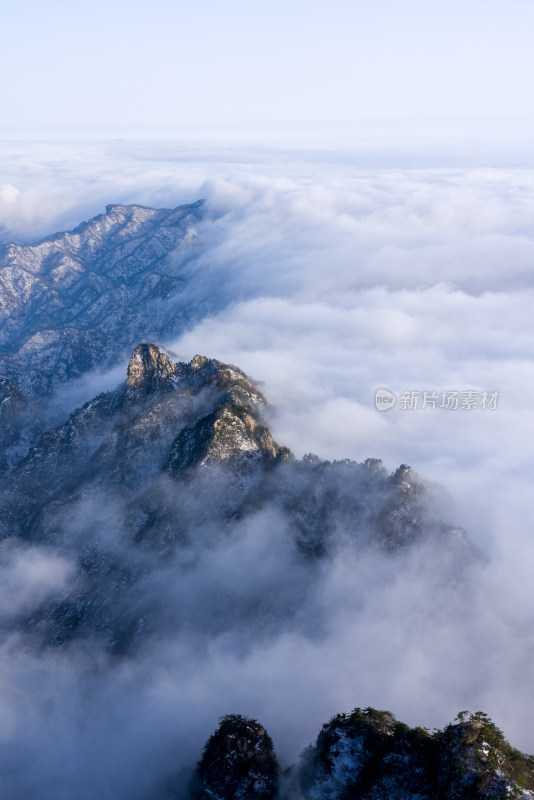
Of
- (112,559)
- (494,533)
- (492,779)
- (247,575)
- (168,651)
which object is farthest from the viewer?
(494,533)

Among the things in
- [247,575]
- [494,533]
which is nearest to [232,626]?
[247,575]

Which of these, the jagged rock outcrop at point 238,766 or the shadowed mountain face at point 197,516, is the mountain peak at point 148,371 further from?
the jagged rock outcrop at point 238,766

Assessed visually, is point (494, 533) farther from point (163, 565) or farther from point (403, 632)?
point (163, 565)

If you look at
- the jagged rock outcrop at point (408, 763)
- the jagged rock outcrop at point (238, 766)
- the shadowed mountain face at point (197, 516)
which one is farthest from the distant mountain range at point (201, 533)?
the jagged rock outcrop at point (408, 763)

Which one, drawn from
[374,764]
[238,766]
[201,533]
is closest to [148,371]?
[201,533]

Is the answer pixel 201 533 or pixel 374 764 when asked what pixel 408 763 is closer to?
pixel 374 764

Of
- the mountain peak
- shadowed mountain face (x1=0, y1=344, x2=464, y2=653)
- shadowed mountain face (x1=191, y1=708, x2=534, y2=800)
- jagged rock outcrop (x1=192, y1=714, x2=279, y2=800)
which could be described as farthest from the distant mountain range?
shadowed mountain face (x1=191, y1=708, x2=534, y2=800)

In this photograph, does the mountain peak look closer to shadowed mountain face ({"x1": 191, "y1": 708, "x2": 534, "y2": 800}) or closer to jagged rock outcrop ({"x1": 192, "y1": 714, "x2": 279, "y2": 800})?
shadowed mountain face ({"x1": 191, "y1": 708, "x2": 534, "y2": 800})

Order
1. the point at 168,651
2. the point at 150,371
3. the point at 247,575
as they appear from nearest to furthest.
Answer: the point at 168,651, the point at 247,575, the point at 150,371
